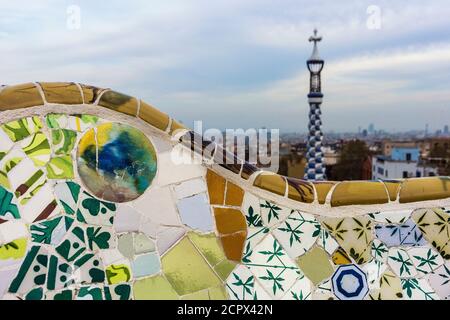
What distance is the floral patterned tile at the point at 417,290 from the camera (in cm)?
168

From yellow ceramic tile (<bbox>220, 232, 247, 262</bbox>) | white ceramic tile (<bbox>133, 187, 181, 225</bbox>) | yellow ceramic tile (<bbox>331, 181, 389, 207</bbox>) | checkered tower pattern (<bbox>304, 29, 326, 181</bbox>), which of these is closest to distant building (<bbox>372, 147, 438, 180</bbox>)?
checkered tower pattern (<bbox>304, 29, 326, 181</bbox>)

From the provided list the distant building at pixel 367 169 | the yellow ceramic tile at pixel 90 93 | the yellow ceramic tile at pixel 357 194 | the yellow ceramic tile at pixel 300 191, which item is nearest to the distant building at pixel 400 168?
the distant building at pixel 367 169

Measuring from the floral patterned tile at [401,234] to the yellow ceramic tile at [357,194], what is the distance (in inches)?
3.8

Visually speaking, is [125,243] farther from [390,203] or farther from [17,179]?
[390,203]

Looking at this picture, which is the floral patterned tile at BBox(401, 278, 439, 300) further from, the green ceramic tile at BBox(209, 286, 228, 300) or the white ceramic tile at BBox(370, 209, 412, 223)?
the green ceramic tile at BBox(209, 286, 228, 300)

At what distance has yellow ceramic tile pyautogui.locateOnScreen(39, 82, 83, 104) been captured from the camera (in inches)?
59.3

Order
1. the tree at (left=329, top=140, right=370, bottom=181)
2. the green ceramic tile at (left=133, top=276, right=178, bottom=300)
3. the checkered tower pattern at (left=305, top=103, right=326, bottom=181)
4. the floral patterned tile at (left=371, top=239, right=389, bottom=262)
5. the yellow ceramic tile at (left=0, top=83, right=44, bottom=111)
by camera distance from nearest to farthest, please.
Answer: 1. the yellow ceramic tile at (left=0, top=83, right=44, bottom=111)
2. the green ceramic tile at (left=133, top=276, right=178, bottom=300)
3. the floral patterned tile at (left=371, top=239, right=389, bottom=262)
4. the checkered tower pattern at (left=305, top=103, right=326, bottom=181)
5. the tree at (left=329, top=140, right=370, bottom=181)

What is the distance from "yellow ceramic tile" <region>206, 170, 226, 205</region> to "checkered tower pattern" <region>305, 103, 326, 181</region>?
4.29m

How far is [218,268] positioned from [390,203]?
63cm

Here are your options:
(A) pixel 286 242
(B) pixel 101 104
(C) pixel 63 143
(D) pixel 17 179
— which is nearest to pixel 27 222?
(D) pixel 17 179

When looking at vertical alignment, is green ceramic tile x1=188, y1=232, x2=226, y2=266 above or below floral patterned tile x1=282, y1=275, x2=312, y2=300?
above

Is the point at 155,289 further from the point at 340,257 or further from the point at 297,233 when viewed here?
the point at 340,257

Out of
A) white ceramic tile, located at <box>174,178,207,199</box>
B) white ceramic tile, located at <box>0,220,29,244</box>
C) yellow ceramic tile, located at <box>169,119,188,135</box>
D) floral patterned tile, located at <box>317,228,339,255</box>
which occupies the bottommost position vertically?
floral patterned tile, located at <box>317,228,339,255</box>
